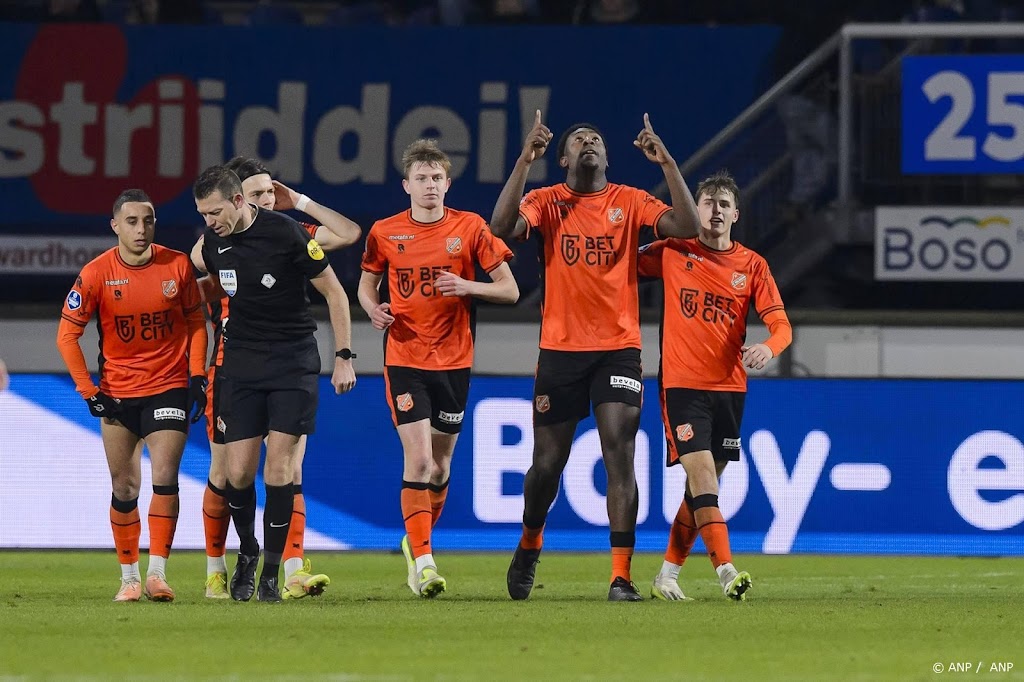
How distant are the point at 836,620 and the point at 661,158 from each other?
218 cm

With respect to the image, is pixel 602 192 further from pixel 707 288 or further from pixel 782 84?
pixel 782 84

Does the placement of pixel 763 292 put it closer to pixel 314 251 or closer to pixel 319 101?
pixel 314 251

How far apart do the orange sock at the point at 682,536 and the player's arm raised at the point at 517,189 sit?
159 cm

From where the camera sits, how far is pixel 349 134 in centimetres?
1589

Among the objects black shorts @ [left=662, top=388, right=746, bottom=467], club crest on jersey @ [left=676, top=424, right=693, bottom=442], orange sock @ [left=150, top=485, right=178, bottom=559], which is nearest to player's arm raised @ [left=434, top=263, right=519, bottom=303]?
black shorts @ [left=662, top=388, right=746, bottom=467]

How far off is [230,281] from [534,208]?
1481 millimetres

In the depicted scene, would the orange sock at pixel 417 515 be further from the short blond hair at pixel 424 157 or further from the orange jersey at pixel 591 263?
the short blond hair at pixel 424 157

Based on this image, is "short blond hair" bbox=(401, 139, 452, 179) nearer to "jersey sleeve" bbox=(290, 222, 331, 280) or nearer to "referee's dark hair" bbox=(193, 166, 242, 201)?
"jersey sleeve" bbox=(290, 222, 331, 280)

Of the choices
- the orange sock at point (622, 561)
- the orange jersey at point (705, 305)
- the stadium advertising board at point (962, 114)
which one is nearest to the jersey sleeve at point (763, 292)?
the orange jersey at point (705, 305)

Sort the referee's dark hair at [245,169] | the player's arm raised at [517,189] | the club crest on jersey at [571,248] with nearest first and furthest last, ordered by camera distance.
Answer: the player's arm raised at [517,189] → the club crest on jersey at [571,248] → the referee's dark hair at [245,169]

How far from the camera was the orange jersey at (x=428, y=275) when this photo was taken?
8.45 m

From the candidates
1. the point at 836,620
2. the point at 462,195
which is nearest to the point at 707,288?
the point at 836,620

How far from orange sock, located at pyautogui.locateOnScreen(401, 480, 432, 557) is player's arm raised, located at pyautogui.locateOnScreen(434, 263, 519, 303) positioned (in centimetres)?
94

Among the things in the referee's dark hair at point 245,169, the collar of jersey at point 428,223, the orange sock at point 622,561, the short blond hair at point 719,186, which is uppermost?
the referee's dark hair at point 245,169
